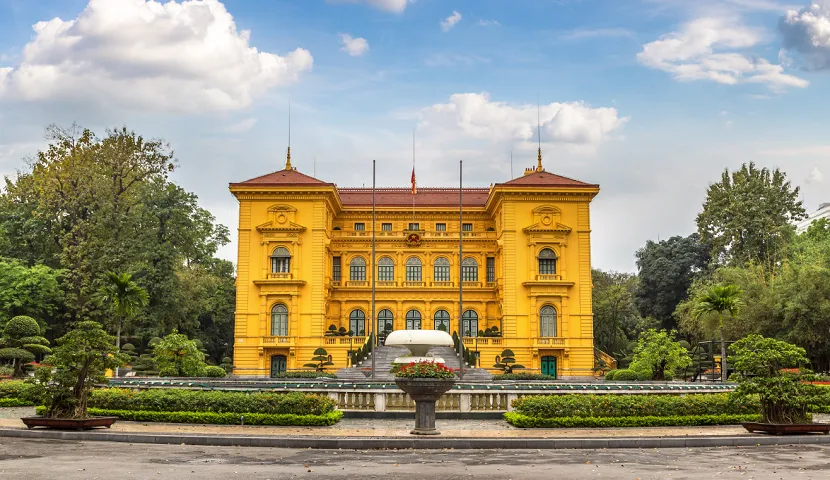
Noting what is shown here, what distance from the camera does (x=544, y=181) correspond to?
54.0 m

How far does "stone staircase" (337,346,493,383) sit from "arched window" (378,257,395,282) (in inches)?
334

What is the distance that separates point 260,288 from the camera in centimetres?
5291

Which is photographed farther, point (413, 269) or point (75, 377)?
point (413, 269)

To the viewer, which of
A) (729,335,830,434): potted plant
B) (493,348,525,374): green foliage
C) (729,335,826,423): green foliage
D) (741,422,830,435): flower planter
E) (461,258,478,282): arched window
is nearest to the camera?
(741,422,830,435): flower planter

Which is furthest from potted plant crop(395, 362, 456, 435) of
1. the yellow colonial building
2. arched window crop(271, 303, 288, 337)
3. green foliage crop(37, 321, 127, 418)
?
arched window crop(271, 303, 288, 337)

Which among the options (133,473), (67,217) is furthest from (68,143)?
(133,473)

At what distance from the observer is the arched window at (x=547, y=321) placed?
5269 centimetres

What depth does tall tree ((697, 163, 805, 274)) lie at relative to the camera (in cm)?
5866

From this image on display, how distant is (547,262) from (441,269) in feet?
26.0

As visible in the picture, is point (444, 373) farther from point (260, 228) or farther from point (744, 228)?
point (744, 228)

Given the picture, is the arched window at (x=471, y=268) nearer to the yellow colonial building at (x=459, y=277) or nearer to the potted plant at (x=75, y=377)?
the yellow colonial building at (x=459, y=277)

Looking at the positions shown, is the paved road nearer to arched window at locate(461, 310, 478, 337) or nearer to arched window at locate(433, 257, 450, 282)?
arched window at locate(461, 310, 478, 337)

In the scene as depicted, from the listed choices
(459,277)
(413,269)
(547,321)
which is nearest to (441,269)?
(413,269)

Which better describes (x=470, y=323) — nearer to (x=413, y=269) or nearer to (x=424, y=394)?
(x=413, y=269)
